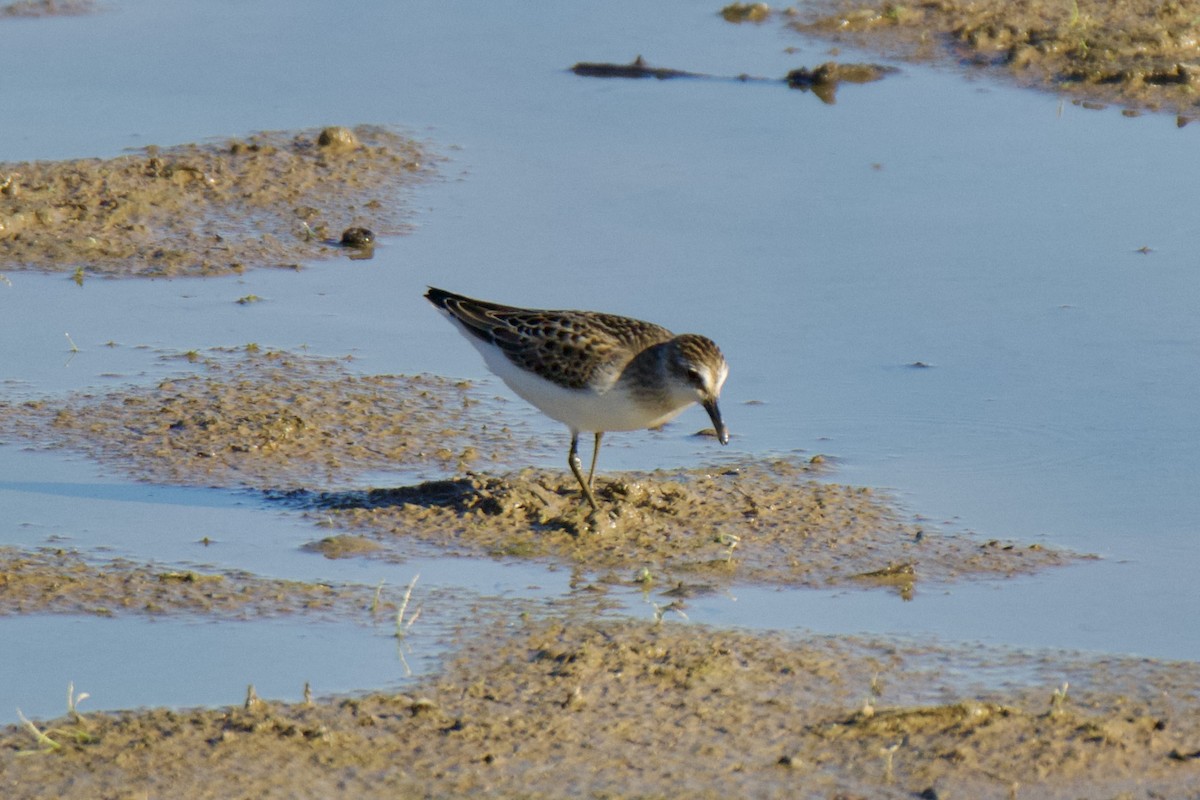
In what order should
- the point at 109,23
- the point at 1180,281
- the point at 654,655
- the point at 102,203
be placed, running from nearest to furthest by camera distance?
1. the point at 654,655
2. the point at 1180,281
3. the point at 102,203
4. the point at 109,23

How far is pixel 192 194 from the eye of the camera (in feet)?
38.3

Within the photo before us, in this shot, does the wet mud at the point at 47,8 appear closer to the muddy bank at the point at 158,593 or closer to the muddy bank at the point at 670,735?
the muddy bank at the point at 158,593

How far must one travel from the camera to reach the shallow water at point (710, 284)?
727cm

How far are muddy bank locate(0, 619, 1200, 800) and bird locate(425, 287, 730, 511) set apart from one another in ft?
4.91

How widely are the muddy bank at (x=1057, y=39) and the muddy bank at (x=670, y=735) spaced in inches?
321

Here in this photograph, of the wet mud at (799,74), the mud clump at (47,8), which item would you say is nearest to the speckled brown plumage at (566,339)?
the wet mud at (799,74)

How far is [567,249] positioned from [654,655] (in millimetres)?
4667

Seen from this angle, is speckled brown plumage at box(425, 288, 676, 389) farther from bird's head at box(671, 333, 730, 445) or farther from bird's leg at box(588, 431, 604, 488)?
bird's leg at box(588, 431, 604, 488)

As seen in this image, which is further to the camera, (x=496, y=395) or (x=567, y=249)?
(x=567, y=249)

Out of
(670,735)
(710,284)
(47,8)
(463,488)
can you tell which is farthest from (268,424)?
(47,8)

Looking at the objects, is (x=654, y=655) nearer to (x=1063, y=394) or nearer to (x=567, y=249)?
(x=1063, y=394)

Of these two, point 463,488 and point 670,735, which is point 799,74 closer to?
point 463,488

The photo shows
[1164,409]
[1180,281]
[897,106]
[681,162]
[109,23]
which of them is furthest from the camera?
[109,23]

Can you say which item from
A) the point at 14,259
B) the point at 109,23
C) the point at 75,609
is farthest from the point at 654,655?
the point at 109,23
